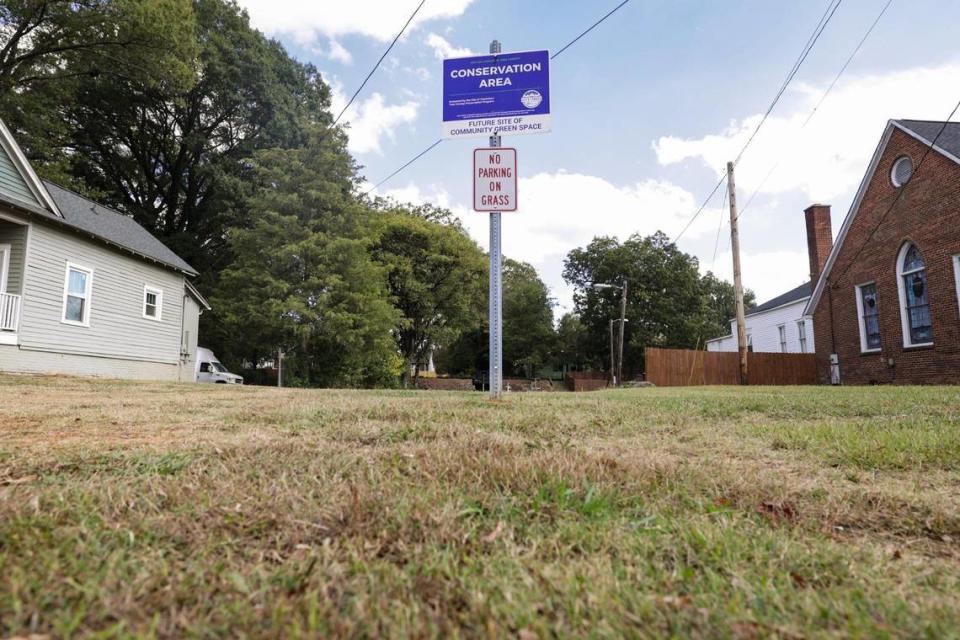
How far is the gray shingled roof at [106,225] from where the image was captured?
13047 millimetres

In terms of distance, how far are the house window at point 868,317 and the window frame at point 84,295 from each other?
22.4 metres

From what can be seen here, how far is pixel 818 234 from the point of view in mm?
23703

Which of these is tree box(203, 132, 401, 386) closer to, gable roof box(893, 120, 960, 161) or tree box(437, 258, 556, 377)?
gable roof box(893, 120, 960, 161)

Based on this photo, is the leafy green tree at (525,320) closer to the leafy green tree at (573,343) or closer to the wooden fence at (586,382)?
the leafy green tree at (573,343)

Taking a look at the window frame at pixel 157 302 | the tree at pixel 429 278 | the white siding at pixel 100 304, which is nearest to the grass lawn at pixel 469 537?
the white siding at pixel 100 304

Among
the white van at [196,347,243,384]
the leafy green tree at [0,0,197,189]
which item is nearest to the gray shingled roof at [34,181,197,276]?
the leafy green tree at [0,0,197,189]

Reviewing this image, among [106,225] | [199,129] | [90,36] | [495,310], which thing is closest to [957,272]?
[495,310]

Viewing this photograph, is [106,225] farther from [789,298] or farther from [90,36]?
[789,298]

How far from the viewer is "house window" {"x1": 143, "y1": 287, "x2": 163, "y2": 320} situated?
15320mm

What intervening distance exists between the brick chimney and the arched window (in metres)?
8.72

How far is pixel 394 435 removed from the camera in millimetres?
2701

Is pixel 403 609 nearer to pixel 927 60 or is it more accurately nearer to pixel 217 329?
pixel 927 60

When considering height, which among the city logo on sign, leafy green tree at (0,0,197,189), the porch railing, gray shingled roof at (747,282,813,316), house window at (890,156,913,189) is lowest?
the porch railing

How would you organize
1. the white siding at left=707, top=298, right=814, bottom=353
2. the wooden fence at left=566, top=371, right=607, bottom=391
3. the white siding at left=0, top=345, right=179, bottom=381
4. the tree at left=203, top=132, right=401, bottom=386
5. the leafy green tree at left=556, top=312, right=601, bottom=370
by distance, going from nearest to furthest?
the white siding at left=0, top=345, right=179, bottom=381
the tree at left=203, top=132, right=401, bottom=386
the white siding at left=707, top=298, right=814, bottom=353
the wooden fence at left=566, top=371, right=607, bottom=391
the leafy green tree at left=556, top=312, right=601, bottom=370
